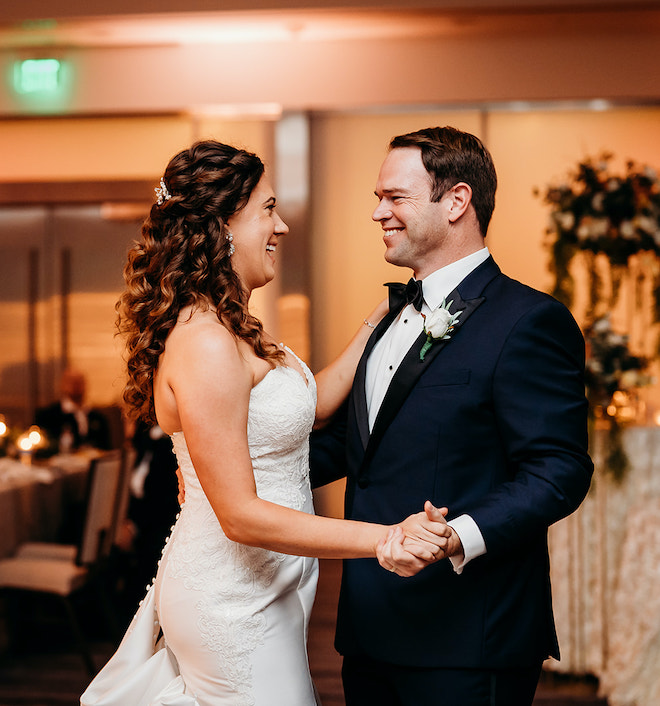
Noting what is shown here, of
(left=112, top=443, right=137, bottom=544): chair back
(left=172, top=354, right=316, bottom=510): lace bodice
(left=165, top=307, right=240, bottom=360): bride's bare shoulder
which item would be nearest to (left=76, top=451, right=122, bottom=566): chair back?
(left=112, top=443, right=137, bottom=544): chair back

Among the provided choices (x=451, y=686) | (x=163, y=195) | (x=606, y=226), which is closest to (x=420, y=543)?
(x=451, y=686)

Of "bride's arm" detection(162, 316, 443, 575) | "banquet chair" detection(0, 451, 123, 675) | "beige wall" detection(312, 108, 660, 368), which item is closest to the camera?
"bride's arm" detection(162, 316, 443, 575)

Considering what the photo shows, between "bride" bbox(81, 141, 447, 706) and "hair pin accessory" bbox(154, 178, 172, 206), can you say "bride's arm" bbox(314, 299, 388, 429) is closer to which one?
"bride" bbox(81, 141, 447, 706)

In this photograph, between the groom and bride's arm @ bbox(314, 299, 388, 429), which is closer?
the groom

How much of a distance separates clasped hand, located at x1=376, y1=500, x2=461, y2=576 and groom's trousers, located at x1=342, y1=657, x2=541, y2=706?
30 centimetres

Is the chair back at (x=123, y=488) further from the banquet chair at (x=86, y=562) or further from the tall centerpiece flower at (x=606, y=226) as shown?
the tall centerpiece flower at (x=606, y=226)

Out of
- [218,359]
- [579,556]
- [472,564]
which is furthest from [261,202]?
[579,556]

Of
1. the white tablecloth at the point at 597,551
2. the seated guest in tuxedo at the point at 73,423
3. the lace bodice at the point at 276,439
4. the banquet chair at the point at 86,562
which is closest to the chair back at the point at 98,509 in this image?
the banquet chair at the point at 86,562

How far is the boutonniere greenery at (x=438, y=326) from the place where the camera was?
1977mm

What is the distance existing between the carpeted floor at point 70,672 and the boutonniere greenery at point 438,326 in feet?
7.83

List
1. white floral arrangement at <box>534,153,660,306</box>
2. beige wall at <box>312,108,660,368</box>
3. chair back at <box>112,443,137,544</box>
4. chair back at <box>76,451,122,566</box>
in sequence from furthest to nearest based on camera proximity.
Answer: beige wall at <box>312,108,660,368</box> < chair back at <box>112,443,137,544</box> < chair back at <box>76,451,122,566</box> < white floral arrangement at <box>534,153,660,306</box>

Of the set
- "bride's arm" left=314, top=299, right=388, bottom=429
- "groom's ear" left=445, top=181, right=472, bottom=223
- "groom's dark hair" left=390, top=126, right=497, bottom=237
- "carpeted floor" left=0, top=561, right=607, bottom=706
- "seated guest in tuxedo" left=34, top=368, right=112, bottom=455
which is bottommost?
"carpeted floor" left=0, top=561, right=607, bottom=706

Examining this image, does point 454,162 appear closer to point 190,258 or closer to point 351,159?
point 190,258

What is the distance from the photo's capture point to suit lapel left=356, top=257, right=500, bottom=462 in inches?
78.6
